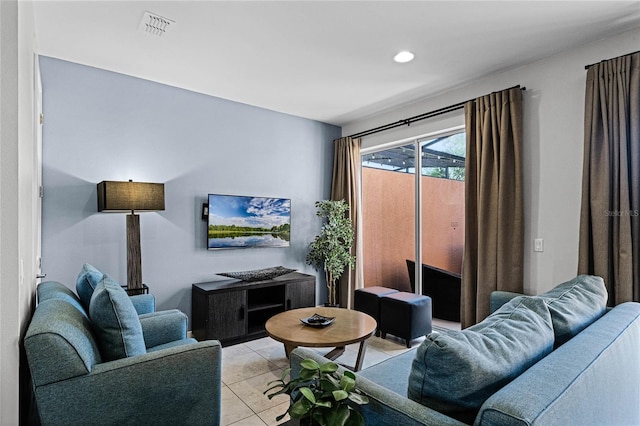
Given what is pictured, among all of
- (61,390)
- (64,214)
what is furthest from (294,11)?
(64,214)

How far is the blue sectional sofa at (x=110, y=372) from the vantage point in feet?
4.40

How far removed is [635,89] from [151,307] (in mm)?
3986

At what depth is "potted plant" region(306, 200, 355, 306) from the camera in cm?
456

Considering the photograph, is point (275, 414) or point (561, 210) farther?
point (561, 210)

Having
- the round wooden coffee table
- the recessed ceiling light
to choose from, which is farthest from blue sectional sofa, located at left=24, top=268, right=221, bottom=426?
the recessed ceiling light

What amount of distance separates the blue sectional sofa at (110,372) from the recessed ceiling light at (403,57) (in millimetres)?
2667

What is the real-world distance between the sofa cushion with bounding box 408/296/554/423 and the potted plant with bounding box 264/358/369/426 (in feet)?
0.70

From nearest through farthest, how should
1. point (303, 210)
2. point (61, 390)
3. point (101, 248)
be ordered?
point (61, 390) → point (101, 248) → point (303, 210)

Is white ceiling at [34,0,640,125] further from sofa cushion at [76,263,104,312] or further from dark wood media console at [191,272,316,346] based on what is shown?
dark wood media console at [191,272,316,346]

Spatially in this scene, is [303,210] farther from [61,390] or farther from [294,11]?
[61,390]

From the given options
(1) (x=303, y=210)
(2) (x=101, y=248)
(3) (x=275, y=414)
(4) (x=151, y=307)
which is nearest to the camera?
(3) (x=275, y=414)

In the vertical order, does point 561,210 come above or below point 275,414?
above

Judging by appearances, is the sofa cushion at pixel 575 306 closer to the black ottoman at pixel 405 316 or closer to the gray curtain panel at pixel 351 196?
the black ottoman at pixel 405 316

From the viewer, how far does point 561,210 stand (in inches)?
115
